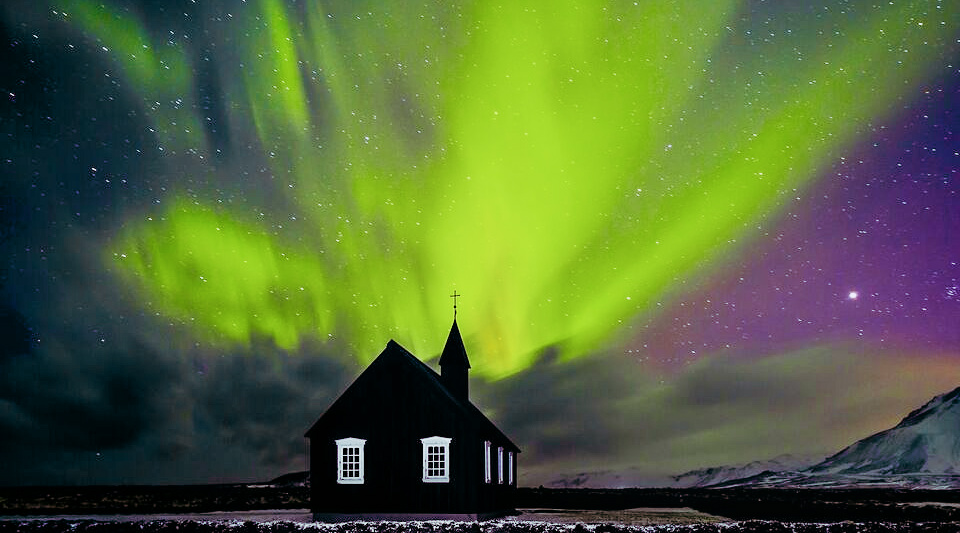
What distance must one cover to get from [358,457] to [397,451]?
181 centimetres

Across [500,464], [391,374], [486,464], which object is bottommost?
[500,464]

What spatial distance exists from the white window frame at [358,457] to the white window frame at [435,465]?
9.16 ft

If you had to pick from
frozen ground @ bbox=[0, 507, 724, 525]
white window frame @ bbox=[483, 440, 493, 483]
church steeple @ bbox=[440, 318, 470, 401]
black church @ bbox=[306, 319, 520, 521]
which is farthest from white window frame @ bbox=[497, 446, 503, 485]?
church steeple @ bbox=[440, 318, 470, 401]

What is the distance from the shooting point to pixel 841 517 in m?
51.9

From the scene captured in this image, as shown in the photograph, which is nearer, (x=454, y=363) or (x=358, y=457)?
(x=358, y=457)

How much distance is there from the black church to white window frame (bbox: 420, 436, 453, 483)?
0.14ft

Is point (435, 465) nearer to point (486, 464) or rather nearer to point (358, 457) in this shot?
point (486, 464)

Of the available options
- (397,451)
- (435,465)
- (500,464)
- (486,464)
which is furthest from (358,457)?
(500,464)

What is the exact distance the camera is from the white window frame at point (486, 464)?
140 ft

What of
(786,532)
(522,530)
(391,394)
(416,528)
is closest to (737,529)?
(786,532)

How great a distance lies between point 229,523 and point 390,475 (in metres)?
6.84

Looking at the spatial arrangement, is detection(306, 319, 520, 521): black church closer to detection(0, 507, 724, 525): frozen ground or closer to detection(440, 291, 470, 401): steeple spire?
detection(0, 507, 724, 525): frozen ground

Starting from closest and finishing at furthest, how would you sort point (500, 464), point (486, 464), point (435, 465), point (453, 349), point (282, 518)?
point (435, 465), point (486, 464), point (282, 518), point (500, 464), point (453, 349)

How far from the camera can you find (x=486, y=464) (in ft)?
144
